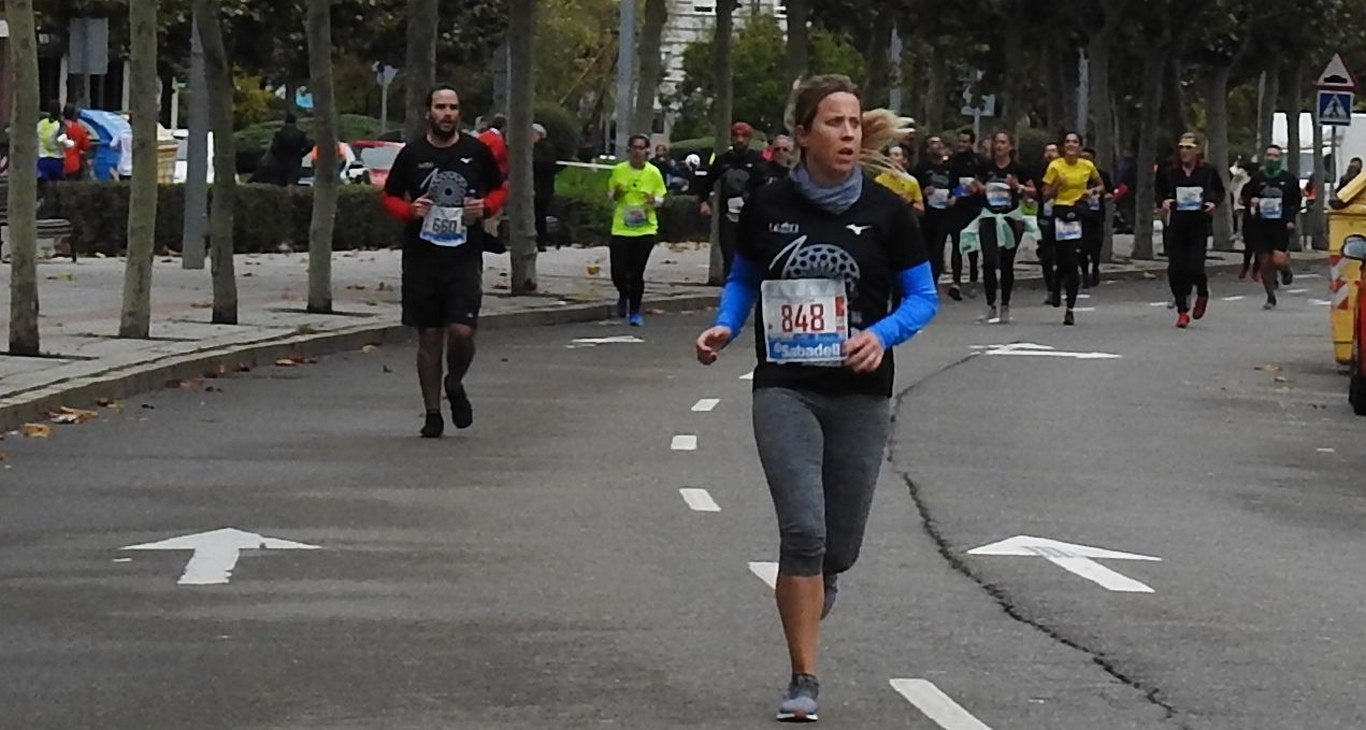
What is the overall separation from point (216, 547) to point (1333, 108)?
1446 inches

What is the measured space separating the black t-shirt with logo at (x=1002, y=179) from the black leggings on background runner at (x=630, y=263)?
3603mm

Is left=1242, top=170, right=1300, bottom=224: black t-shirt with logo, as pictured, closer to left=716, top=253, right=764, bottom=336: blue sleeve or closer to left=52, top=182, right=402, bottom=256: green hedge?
left=52, top=182, right=402, bottom=256: green hedge

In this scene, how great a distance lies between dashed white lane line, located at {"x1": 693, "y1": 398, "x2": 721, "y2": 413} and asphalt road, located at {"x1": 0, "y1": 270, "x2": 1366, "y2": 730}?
0.09 meters

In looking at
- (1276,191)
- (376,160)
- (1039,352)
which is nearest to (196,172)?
(1039,352)

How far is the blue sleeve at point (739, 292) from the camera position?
8484 millimetres

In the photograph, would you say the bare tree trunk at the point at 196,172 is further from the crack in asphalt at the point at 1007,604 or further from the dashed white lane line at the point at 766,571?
the dashed white lane line at the point at 766,571

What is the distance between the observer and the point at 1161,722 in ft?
26.9

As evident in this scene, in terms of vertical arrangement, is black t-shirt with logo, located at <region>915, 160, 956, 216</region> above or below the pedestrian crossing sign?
below

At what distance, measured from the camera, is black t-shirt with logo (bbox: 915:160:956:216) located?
31.9 m

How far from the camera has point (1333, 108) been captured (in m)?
46.3

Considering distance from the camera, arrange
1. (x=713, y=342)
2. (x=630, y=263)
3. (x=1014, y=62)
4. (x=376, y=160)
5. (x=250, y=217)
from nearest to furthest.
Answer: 1. (x=713, y=342)
2. (x=630, y=263)
3. (x=250, y=217)
4. (x=1014, y=62)
5. (x=376, y=160)

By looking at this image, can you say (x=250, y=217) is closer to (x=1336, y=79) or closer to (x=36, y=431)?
(x=1336, y=79)

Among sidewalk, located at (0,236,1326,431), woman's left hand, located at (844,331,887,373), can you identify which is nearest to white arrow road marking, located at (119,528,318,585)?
woman's left hand, located at (844,331,887,373)

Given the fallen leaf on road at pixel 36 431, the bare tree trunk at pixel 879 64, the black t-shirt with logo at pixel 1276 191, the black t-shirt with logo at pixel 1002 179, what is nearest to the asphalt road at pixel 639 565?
the fallen leaf on road at pixel 36 431
